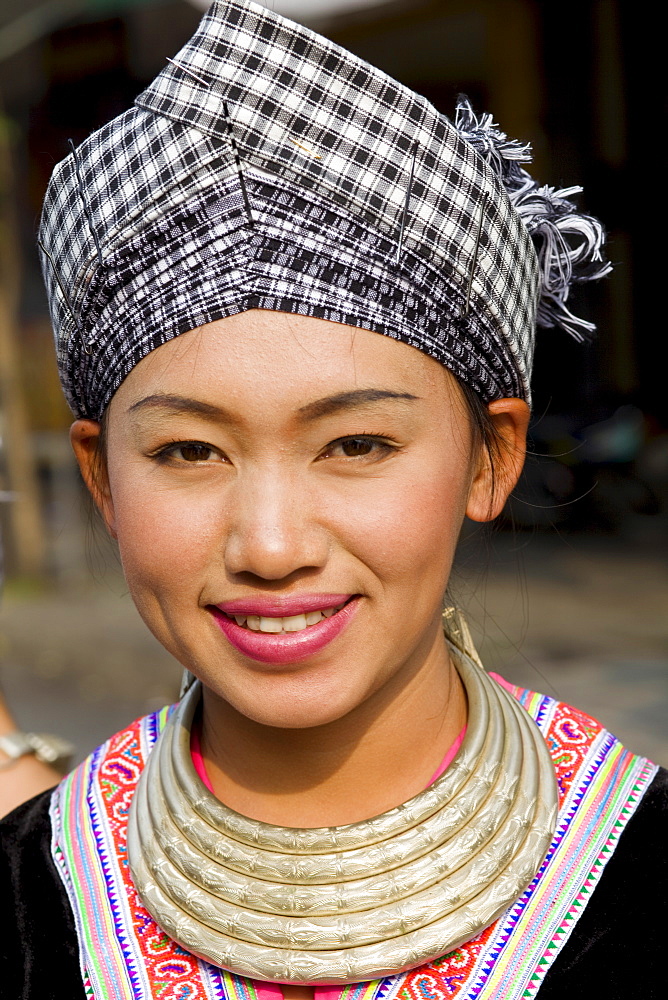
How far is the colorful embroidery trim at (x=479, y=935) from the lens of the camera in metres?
1.49

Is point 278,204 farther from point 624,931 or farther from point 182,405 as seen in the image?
point 624,931

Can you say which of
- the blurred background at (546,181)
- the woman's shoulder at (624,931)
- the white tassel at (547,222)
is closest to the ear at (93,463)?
the white tassel at (547,222)

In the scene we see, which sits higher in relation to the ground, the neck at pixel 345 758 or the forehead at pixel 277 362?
the forehead at pixel 277 362

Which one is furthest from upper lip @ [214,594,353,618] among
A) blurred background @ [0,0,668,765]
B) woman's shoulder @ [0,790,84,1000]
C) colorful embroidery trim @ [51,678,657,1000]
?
blurred background @ [0,0,668,765]

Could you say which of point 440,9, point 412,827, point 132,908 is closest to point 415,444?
point 412,827

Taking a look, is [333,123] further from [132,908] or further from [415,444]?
[132,908]

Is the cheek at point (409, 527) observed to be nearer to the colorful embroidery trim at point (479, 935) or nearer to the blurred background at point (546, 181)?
the colorful embroidery trim at point (479, 935)

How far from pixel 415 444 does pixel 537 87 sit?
9.03m

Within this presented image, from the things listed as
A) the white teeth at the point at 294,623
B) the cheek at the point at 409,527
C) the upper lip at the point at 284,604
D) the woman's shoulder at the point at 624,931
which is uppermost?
the cheek at the point at 409,527

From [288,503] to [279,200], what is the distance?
1.35 feet

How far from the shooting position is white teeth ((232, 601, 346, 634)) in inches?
55.1

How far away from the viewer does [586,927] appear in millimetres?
1503

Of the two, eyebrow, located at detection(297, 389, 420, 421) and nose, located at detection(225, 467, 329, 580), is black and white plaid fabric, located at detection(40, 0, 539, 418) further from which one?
nose, located at detection(225, 467, 329, 580)

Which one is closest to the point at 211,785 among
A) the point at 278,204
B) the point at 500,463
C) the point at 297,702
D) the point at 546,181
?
the point at 297,702
